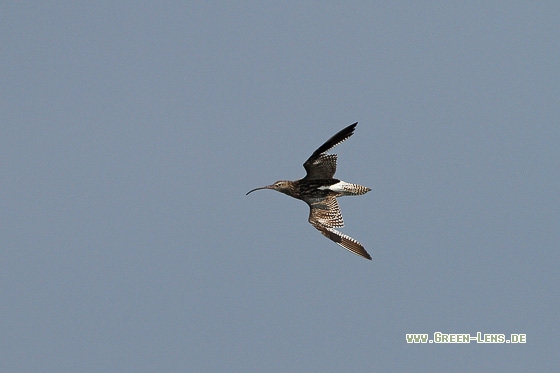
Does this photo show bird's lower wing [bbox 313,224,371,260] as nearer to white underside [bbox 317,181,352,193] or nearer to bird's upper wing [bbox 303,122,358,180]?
white underside [bbox 317,181,352,193]

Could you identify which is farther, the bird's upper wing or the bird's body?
the bird's body

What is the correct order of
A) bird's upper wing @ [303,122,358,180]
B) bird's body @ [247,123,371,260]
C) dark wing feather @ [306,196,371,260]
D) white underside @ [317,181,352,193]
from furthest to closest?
1. white underside @ [317,181,352,193]
2. dark wing feather @ [306,196,371,260]
3. bird's body @ [247,123,371,260]
4. bird's upper wing @ [303,122,358,180]

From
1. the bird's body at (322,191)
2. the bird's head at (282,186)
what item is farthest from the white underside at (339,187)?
the bird's head at (282,186)

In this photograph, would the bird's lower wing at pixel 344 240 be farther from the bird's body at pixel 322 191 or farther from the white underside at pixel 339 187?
the white underside at pixel 339 187

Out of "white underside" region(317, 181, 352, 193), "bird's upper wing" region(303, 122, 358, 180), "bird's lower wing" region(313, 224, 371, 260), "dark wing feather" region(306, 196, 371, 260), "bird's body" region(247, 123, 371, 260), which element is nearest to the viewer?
"bird's upper wing" region(303, 122, 358, 180)

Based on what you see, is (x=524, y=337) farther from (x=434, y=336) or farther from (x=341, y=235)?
(x=341, y=235)

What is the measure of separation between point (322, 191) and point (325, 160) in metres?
1.83

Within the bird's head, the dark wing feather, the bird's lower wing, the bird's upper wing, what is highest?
the bird's upper wing

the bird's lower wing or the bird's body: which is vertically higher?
the bird's body

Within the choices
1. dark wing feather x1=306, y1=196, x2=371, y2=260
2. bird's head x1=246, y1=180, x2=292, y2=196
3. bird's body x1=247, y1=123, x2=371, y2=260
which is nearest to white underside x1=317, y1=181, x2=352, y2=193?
bird's body x1=247, y1=123, x2=371, y2=260

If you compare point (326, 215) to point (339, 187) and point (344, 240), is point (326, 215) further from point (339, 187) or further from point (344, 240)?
point (344, 240)

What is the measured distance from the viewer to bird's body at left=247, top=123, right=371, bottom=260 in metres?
36.0

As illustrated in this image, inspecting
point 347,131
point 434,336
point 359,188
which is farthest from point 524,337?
point 347,131

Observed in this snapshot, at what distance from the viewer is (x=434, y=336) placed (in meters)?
46.9
